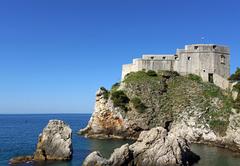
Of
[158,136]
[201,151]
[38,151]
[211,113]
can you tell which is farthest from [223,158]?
[38,151]

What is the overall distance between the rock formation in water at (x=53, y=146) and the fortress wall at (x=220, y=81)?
31966mm

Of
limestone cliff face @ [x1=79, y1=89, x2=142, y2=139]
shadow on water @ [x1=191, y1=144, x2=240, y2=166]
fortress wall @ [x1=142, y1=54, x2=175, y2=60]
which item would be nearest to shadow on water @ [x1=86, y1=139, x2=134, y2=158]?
limestone cliff face @ [x1=79, y1=89, x2=142, y2=139]

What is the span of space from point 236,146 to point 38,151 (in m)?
25.6

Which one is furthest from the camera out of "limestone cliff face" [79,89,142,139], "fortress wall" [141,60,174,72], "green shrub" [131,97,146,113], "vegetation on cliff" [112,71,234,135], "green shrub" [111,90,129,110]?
"fortress wall" [141,60,174,72]

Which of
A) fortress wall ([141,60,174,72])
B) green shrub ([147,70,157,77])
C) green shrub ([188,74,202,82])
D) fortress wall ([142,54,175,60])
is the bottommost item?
green shrub ([188,74,202,82])

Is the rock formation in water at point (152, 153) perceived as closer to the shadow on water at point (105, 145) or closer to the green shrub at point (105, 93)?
the shadow on water at point (105, 145)

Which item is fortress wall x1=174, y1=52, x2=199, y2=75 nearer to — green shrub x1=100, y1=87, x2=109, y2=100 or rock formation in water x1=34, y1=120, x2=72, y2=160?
green shrub x1=100, y1=87, x2=109, y2=100

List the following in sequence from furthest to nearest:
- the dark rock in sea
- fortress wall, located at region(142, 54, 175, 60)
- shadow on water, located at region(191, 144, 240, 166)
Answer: fortress wall, located at region(142, 54, 175, 60), shadow on water, located at region(191, 144, 240, 166), the dark rock in sea

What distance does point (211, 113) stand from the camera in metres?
59.6

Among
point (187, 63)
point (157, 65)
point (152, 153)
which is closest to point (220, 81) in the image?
point (187, 63)

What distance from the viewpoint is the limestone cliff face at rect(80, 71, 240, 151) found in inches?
2266

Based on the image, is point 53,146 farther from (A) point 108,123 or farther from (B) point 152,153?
(A) point 108,123

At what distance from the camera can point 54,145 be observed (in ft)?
134

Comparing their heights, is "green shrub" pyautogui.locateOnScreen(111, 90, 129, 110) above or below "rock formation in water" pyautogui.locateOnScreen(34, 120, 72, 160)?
above
